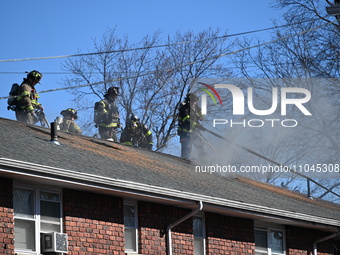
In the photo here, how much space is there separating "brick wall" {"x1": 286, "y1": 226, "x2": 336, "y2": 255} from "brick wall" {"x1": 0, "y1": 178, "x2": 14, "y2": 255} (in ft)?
27.4

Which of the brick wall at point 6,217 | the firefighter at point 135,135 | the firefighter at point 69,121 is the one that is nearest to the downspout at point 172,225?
the brick wall at point 6,217

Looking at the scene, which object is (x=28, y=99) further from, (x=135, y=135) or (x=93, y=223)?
(x=135, y=135)

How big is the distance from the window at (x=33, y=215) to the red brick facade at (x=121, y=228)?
19 cm

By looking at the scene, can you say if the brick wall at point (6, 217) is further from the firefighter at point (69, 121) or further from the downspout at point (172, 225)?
the firefighter at point (69, 121)

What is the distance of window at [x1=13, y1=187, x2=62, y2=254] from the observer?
15.1 m

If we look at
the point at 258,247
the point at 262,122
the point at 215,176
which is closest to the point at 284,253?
the point at 258,247

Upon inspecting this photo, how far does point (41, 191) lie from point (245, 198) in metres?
5.72

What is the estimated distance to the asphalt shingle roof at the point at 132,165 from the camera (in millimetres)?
16266

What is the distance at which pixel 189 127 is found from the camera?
2483cm

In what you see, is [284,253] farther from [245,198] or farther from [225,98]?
[225,98]

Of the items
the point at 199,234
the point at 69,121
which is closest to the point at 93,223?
the point at 199,234

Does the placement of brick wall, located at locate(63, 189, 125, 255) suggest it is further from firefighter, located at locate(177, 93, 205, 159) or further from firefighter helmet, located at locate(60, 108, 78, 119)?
firefighter, located at locate(177, 93, 205, 159)

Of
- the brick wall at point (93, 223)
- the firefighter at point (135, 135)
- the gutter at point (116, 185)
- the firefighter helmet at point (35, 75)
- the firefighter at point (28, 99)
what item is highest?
the firefighter at point (135, 135)

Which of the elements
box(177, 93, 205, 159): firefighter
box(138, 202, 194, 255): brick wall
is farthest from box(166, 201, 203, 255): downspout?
box(177, 93, 205, 159): firefighter
